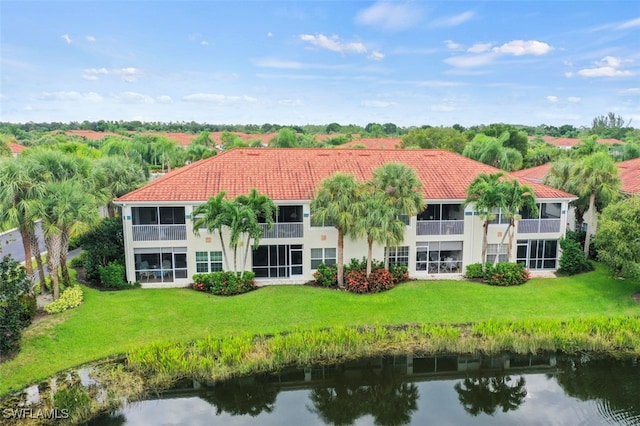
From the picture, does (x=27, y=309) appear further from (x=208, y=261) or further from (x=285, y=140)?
(x=285, y=140)

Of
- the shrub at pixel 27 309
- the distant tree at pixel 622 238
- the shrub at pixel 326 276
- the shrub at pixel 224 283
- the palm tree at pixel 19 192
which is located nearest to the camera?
the shrub at pixel 27 309

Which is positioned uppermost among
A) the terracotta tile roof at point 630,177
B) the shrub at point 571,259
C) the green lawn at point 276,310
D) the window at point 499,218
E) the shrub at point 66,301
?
the terracotta tile roof at point 630,177

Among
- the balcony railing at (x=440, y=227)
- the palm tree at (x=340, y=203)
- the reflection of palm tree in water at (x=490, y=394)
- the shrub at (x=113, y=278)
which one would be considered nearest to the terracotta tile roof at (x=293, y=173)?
the balcony railing at (x=440, y=227)

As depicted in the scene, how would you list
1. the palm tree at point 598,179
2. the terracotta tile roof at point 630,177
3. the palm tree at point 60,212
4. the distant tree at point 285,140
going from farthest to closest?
the distant tree at point 285,140 → the terracotta tile roof at point 630,177 → the palm tree at point 598,179 → the palm tree at point 60,212

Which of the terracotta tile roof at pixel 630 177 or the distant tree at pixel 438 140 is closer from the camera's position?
the terracotta tile roof at pixel 630 177

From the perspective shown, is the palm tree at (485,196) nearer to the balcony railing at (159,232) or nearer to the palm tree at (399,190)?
the palm tree at (399,190)

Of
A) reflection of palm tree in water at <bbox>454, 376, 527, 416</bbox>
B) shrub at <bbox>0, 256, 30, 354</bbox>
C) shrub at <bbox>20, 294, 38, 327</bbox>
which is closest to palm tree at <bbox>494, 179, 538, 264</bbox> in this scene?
reflection of palm tree in water at <bbox>454, 376, 527, 416</bbox>

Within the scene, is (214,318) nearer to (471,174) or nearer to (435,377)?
(435,377)

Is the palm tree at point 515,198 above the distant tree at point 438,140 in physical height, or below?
below
